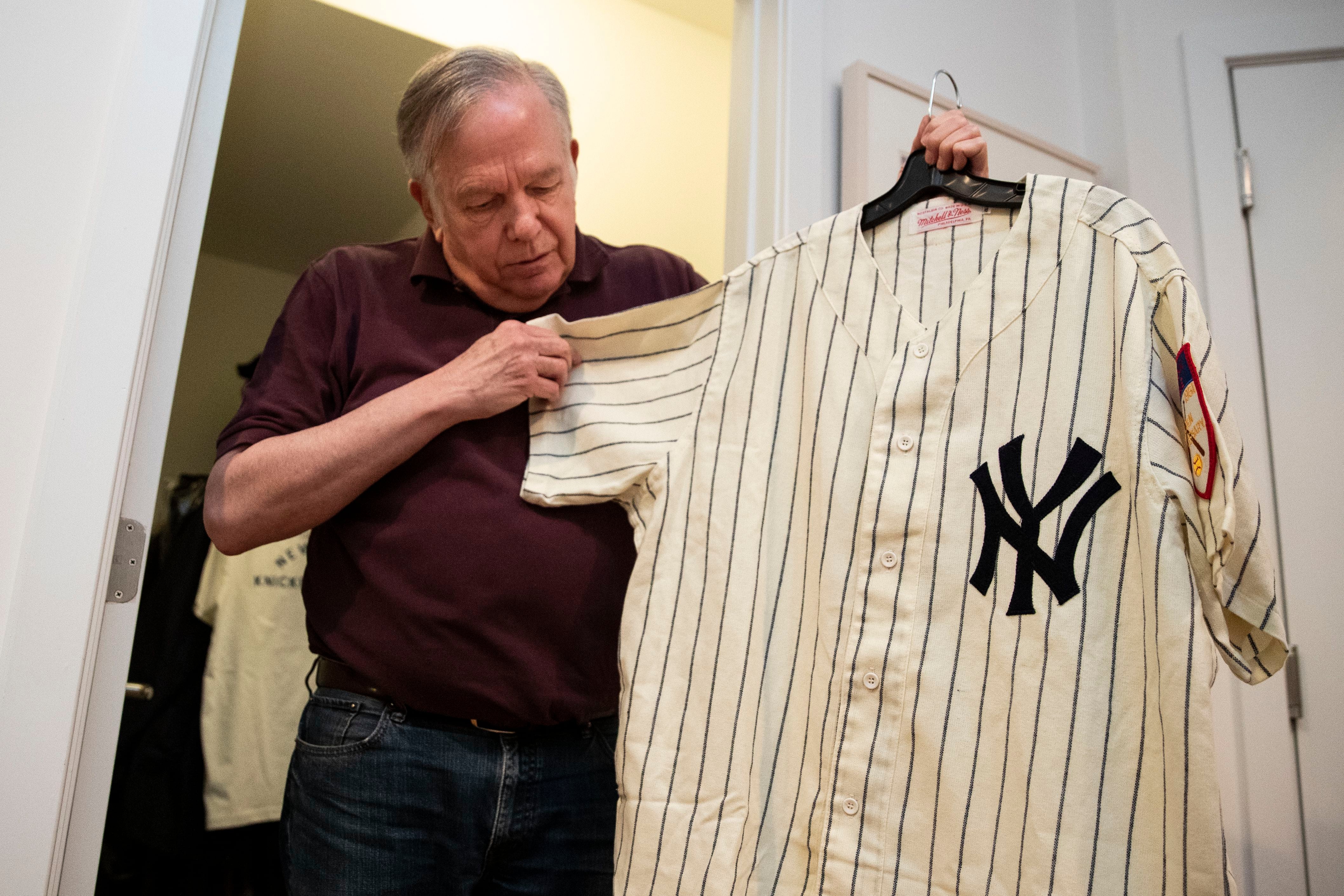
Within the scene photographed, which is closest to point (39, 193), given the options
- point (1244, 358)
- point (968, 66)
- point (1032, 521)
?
point (1032, 521)

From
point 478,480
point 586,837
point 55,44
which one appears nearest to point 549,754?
point 586,837

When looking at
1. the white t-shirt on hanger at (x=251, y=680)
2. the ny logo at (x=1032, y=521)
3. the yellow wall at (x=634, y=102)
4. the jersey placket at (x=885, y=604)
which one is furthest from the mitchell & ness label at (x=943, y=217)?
the white t-shirt on hanger at (x=251, y=680)

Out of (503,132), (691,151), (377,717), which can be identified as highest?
(691,151)

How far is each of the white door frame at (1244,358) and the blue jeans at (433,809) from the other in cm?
107

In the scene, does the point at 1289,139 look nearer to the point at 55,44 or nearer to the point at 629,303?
the point at 629,303

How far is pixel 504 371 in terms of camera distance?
2.97 feet

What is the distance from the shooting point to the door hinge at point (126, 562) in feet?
2.90

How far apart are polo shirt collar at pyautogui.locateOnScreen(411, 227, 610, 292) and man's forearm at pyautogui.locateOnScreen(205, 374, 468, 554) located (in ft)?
0.60

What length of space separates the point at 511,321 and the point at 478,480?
0.59 ft

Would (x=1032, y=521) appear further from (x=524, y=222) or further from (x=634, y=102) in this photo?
(x=634, y=102)

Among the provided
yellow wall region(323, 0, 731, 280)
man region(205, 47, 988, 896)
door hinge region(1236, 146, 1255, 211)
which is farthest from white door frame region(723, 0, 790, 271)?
door hinge region(1236, 146, 1255, 211)

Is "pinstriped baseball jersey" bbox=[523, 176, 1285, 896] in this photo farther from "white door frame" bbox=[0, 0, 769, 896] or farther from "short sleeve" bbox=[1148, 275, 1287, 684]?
"white door frame" bbox=[0, 0, 769, 896]

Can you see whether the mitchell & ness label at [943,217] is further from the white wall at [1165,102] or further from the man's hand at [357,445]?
the white wall at [1165,102]

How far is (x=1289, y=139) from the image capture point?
1.49 metres
